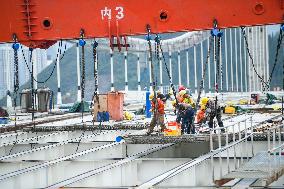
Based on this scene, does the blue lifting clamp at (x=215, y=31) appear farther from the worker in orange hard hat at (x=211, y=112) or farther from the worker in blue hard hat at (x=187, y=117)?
the worker in orange hard hat at (x=211, y=112)

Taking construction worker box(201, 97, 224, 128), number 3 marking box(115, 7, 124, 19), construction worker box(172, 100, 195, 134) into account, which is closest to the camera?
number 3 marking box(115, 7, 124, 19)

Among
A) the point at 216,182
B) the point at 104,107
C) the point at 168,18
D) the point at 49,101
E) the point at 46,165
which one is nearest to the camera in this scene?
the point at 216,182

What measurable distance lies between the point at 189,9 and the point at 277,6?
2.03 meters

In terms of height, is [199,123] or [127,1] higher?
[127,1]

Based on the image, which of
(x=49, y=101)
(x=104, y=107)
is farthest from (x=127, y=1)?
(x=49, y=101)

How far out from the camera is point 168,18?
11750 millimetres

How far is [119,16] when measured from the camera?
1192cm

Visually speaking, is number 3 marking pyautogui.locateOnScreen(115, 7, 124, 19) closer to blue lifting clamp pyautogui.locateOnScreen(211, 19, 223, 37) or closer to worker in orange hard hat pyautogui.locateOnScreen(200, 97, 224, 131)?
blue lifting clamp pyautogui.locateOnScreen(211, 19, 223, 37)

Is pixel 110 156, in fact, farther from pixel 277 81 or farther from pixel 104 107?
pixel 277 81

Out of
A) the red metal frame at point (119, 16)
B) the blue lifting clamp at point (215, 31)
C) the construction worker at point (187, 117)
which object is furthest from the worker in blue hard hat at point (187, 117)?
the blue lifting clamp at point (215, 31)

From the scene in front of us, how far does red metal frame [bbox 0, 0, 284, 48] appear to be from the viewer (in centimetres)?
1148

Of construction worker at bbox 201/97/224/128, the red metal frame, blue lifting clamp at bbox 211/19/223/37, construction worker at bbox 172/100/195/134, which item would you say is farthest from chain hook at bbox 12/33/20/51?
construction worker at bbox 201/97/224/128

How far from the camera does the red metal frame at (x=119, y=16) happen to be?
37.7 feet

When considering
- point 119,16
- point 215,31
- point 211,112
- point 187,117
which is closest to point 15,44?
point 119,16
